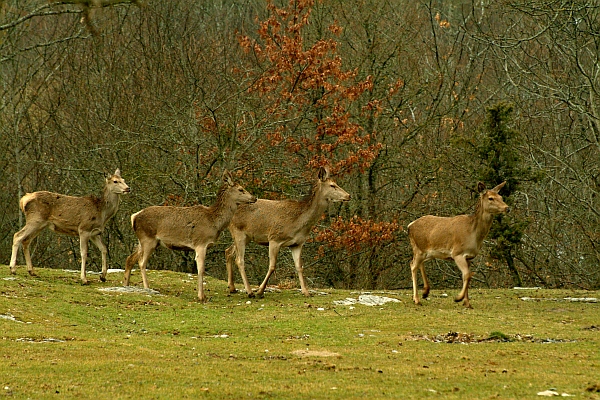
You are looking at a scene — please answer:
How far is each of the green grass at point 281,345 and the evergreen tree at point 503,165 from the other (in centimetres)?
342

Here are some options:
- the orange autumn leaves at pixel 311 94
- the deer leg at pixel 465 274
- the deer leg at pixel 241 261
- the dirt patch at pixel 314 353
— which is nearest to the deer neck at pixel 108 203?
the deer leg at pixel 241 261

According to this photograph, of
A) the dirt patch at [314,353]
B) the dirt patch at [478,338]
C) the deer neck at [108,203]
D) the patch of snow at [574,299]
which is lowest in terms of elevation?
the dirt patch at [314,353]

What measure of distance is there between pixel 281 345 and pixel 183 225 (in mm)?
6987

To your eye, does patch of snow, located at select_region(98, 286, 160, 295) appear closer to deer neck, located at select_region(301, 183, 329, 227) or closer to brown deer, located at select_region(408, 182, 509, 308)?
deer neck, located at select_region(301, 183, 329, 227)

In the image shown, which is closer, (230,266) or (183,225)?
(183,225)

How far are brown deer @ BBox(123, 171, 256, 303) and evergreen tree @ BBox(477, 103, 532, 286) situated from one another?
334 inches

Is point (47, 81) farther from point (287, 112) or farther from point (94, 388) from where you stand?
point (94, 388)

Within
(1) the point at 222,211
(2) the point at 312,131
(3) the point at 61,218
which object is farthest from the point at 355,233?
(3) the point at 61,218

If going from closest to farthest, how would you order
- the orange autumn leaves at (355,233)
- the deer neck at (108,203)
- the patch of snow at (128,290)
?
1. the patch of snow at (128,290)
2. the deer neck at (108,203)
3. the orange autumn leaves at (355,233)

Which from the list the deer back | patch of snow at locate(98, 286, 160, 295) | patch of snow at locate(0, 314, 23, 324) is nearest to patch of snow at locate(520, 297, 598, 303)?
the deer back

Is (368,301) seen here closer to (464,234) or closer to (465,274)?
(465,274)

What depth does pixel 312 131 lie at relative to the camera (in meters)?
34.9

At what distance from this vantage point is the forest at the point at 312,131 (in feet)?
104

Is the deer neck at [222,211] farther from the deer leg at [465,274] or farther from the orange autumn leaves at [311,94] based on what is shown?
the orange autumn leaves at [311,94]
